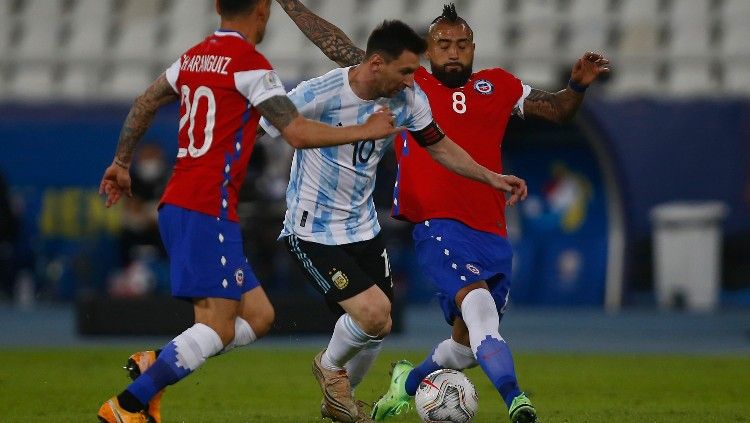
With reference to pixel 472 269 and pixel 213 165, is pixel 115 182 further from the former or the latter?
pixel 472 269

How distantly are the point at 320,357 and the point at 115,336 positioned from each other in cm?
764

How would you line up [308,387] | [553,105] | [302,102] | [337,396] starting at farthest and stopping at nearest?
1. [308,387]
2. [553,105]
3. [337,396]
4. [302,102]

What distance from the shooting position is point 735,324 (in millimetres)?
16969

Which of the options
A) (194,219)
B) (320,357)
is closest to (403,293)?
(320,357)

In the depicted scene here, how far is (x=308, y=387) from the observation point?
1027 cm

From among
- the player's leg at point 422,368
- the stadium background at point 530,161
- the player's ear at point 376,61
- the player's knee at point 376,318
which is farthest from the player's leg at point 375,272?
the stadium background at point 530,161

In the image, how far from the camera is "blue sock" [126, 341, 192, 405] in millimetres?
6398

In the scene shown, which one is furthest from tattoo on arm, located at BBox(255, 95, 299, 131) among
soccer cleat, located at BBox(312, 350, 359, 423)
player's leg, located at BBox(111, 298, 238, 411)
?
soccer cleat, located at BBox(312, 350, 359, 423)

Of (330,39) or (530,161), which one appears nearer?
(330,39)

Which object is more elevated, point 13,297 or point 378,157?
point 378,157

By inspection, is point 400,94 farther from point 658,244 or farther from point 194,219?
point 658,244

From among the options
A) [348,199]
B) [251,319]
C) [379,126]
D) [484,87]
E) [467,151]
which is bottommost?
[251,319]

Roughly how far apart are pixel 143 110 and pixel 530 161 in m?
13.2

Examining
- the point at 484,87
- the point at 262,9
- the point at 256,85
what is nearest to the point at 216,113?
the point at 256,85
